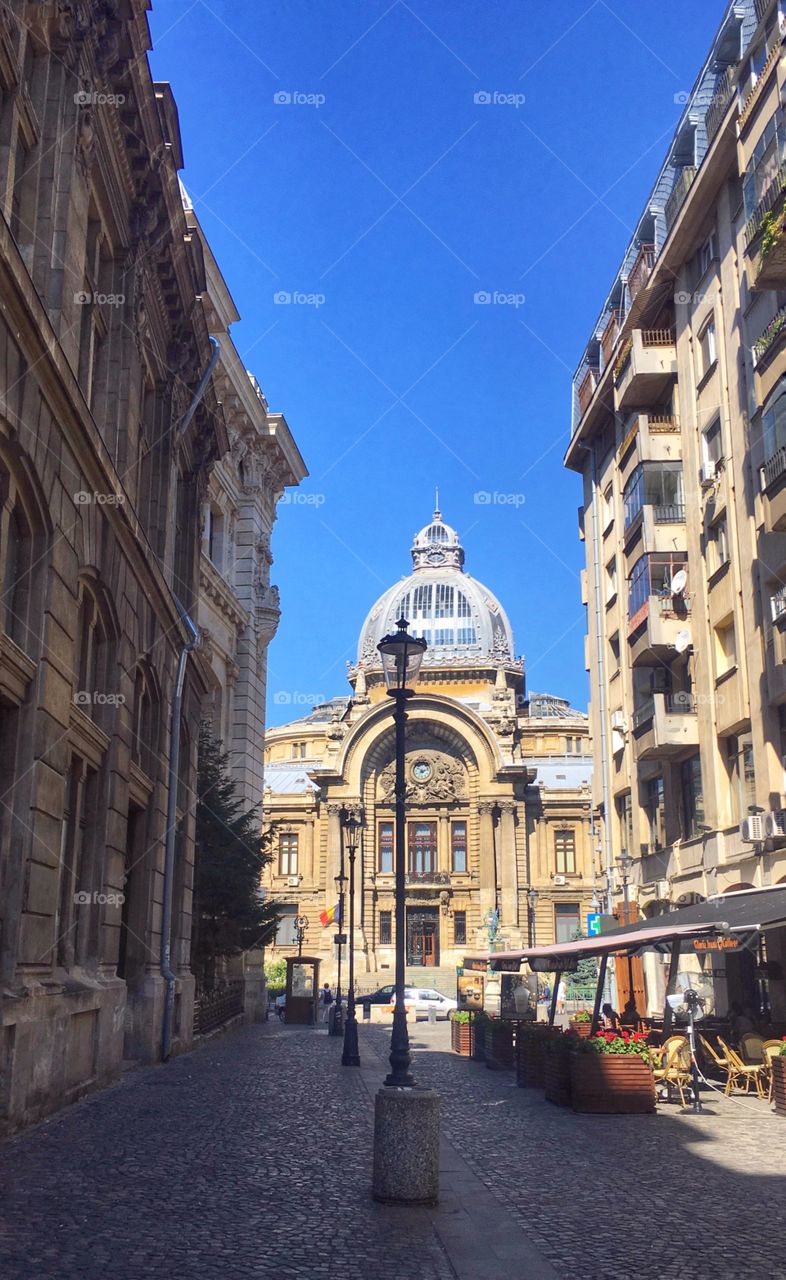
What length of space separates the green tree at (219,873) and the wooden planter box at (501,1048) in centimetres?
908

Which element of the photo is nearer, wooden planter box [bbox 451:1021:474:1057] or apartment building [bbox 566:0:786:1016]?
apartment building [bbox 566:0:786:1016]

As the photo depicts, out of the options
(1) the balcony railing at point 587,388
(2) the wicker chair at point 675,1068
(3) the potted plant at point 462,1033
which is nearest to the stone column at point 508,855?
(1) the balcony railing at point 587,388

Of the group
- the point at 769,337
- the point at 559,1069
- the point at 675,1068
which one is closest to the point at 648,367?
the point at 769,337

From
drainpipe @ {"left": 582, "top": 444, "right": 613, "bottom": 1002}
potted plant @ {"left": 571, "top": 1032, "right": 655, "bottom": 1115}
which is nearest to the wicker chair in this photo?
potted plant @ {"left": 571, "top": 1032, "right": 655, "bottom": 1115}

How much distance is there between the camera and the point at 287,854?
83.4 meters

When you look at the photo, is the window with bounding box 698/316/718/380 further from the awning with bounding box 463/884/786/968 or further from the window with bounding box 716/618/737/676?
the awning with bounding box 463/884/786/968

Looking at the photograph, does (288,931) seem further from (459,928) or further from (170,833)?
(170,833)

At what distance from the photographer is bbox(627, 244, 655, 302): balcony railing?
1265 inches

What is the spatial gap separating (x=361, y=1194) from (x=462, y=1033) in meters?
18.5

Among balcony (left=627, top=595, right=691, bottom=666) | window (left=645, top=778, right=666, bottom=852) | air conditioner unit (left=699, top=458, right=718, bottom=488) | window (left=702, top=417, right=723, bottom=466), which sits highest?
window (left=702, top=417, right=723, bottom=466)

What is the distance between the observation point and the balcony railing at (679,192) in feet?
94.8

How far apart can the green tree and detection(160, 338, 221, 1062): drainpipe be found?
714 cm

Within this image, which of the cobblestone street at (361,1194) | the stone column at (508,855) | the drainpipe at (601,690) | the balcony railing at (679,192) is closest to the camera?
the cobblestone street at (361,1194)

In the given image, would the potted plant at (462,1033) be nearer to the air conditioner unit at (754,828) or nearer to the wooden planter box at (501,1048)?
the wooden planter box at (501,1048)
